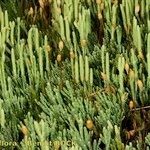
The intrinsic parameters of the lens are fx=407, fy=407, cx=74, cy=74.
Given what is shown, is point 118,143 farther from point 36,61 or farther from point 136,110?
point 36,61

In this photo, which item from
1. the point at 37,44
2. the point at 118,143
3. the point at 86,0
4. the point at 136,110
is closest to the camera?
the point at 118,143

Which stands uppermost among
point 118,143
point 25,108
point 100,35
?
point 100,35

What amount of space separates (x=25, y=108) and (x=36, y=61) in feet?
0.61

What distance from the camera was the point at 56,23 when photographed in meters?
1.56

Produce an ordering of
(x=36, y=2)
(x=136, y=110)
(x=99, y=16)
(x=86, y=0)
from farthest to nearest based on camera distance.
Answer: (x=36, y=2) → (x=86, y=0) → (x=99, y=16) → (x=136, y=110)

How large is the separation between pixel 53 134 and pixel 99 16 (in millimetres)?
556

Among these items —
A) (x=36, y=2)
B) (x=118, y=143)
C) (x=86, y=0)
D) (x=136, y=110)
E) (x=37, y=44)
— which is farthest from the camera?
(x=36, y=2)

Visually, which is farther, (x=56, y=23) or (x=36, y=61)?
(x=56, y=23)

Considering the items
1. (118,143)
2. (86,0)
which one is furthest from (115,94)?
(86,0)

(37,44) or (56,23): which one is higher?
(56,23)

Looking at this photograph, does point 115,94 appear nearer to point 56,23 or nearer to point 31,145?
point 31,145

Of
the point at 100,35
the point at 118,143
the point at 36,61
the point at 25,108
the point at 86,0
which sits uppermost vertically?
the point at 86,0

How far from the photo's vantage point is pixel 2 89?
1310 mm

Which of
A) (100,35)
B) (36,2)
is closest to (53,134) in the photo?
(100,35)
